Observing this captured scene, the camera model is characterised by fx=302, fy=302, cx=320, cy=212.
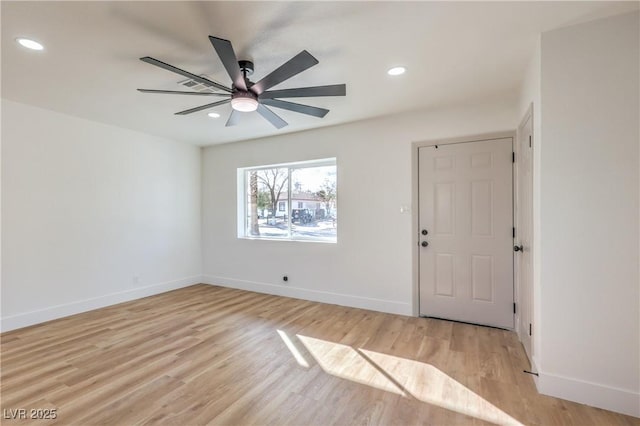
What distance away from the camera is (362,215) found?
13.4ft

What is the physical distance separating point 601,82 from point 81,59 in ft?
12.6

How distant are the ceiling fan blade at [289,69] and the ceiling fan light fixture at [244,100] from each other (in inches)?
2.4

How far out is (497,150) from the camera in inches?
132

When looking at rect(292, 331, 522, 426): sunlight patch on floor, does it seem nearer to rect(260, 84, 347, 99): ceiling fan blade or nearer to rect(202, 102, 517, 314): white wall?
rect(202, 102, 517, 314): white wall

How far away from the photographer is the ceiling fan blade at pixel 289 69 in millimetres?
1877

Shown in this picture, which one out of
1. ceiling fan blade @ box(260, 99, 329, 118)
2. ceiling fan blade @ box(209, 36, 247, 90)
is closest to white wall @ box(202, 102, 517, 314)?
ceiling fan blade @ box(260, 99, 329, 118)

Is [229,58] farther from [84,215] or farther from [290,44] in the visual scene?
[84,215]

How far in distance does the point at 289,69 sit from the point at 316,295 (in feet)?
10.7

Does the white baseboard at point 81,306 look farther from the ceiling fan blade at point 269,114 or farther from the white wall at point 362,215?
the ceiling fan blade at point 269,114

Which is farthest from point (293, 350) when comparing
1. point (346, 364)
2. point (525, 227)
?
point (525, 227)

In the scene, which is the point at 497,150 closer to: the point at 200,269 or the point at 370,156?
the point at 370,156

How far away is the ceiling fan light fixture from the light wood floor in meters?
2.16

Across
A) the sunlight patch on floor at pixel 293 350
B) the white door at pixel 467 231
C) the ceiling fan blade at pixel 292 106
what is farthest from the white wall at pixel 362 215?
the ceiling fan blade at pixel 292 106

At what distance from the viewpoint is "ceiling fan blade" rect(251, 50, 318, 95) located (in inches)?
73.9
